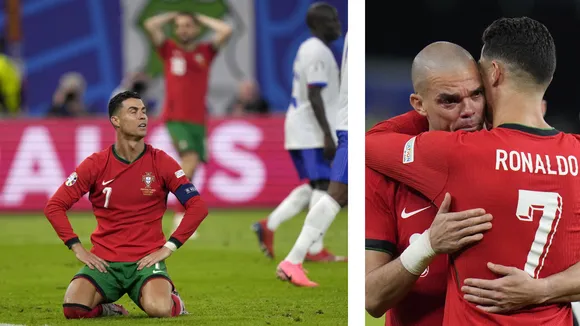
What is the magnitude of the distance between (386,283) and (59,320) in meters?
2.07

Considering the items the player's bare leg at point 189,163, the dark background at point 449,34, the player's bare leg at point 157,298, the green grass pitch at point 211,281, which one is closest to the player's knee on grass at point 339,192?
the green grass pitch at point 211,281

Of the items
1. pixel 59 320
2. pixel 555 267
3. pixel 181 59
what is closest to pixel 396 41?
pixel 555 267

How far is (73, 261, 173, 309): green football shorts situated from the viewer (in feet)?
13.6

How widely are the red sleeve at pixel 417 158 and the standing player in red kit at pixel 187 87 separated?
4463 millimetres

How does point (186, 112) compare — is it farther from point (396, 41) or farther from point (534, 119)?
point (534, 119)

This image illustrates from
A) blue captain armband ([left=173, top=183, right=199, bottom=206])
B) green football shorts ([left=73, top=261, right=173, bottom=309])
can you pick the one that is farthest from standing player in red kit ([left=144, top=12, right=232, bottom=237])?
green football shorts ([left=73, top=261, right=173, bottom=309])

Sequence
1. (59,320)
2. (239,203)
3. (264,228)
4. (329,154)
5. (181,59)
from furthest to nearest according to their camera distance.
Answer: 1. (239,203)
2. (181,59)
3. (264,228)
4. (329,154)
5. (59,320)

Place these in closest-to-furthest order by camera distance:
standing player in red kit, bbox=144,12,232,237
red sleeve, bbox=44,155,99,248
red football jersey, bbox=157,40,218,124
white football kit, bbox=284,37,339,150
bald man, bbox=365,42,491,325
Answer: bald man, bbox=365,42,491,325 < red sleeve, bbox=44,155,99,248 < white football kit, bbox=284,37,339,150 < standing player in red kit, bbox=144,12,232,237 < red football jersey, bbox=157,40,218,124

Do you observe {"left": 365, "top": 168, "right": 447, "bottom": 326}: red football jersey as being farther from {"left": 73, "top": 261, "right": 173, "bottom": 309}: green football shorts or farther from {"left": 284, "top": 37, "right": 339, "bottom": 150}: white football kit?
{"left": 284, "top": 37, "right": 339, "bottom": 150}: white football kit

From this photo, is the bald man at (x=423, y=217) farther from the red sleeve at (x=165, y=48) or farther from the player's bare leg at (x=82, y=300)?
the red sleeve at (x=165, y=48)

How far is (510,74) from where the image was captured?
245 centimetres

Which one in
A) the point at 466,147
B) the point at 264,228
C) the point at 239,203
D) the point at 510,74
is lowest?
the point at 239,203

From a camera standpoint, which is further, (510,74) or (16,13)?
(16,13)

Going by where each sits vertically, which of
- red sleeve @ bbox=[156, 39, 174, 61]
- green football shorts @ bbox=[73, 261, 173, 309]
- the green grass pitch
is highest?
red sleeve @ bbox=[156, 39, 174, 61]
